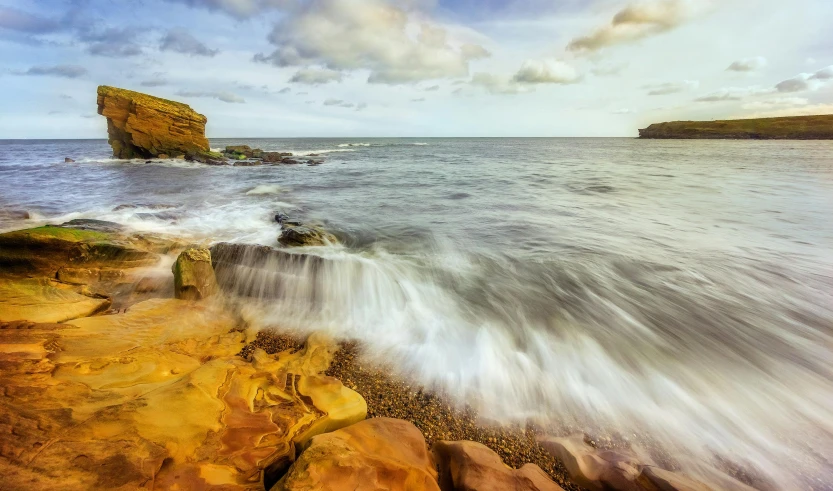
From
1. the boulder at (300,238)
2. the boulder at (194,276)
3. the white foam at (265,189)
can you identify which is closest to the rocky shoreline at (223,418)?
the boulder at (194,276)

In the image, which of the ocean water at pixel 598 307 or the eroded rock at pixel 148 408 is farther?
the ocean water at pixel 598 307

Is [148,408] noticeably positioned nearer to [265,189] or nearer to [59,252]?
[59,252]

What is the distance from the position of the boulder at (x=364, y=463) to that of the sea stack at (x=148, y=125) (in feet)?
128

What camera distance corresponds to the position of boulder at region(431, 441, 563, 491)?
218 cm

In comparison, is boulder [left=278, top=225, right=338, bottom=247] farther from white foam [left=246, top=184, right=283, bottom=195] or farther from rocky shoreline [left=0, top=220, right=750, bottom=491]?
white foam [left=246, top=184, right=283, bottom=195]

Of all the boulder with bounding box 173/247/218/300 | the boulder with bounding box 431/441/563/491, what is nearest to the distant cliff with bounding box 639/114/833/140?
the boulder with bounding box 431/441/563/491

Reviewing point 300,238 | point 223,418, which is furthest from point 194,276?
point 223,418

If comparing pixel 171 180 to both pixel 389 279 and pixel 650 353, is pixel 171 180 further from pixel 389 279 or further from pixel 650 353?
pixel 650 353

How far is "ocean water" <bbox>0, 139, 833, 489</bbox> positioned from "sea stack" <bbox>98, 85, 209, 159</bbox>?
82.2ft

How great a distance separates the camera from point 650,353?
15.1 feet

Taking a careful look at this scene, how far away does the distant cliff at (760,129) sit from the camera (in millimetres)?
76562

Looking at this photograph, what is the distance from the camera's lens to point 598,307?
574 centimetres

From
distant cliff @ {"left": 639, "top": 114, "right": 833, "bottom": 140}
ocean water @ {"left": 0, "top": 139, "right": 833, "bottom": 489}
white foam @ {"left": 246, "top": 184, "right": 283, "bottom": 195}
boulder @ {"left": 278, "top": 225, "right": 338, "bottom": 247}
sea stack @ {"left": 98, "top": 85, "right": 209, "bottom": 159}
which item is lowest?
ocean water @ {"left": 0, "top": 139, "right": 833, "bottom": 489}

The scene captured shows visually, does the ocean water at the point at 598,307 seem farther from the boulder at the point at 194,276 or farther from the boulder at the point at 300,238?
the boulder at the point at 194,276
